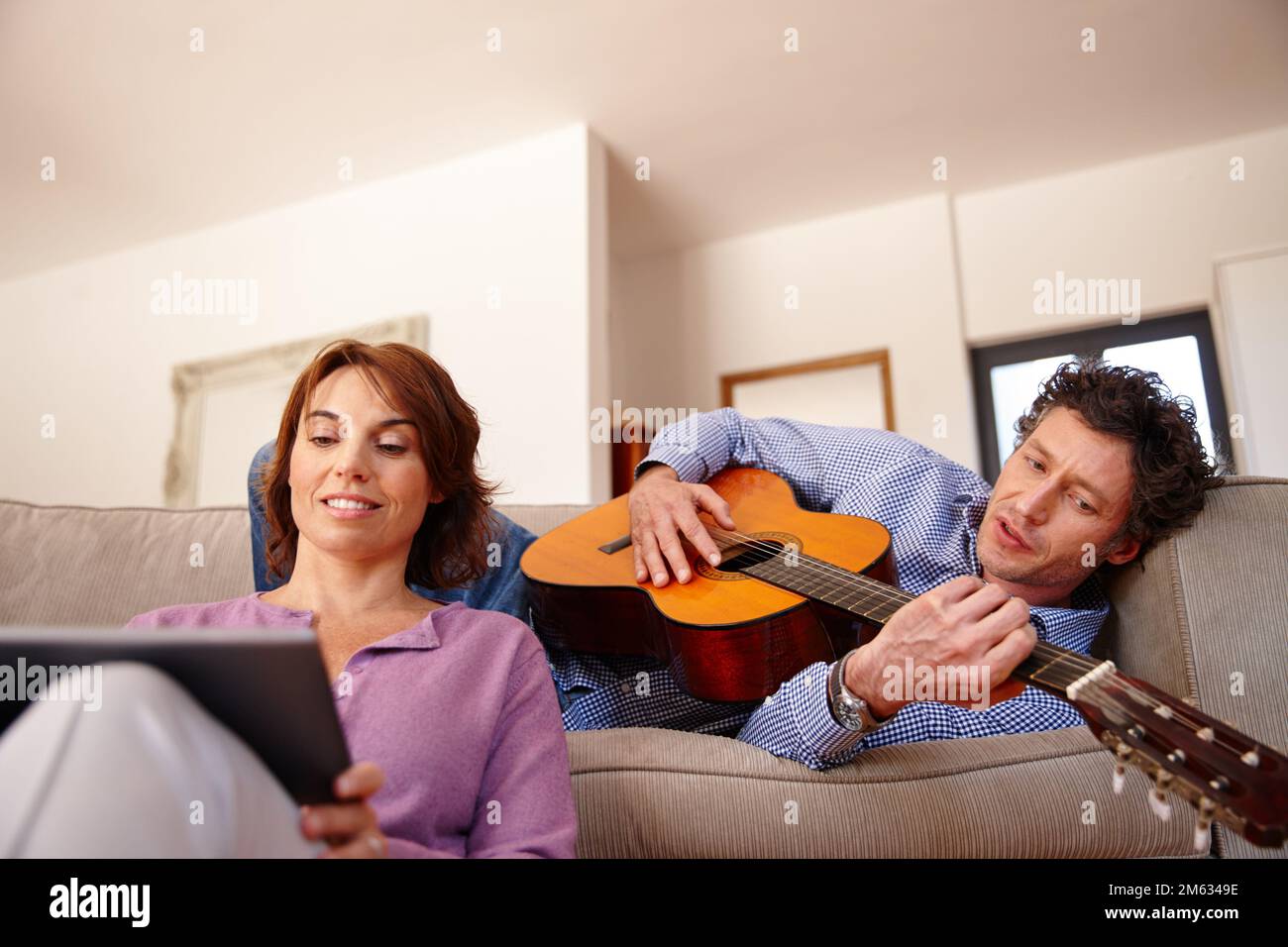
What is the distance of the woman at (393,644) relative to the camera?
0.66m

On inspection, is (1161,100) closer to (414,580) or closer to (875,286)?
(875,286)

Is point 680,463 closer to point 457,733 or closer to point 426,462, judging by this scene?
point 426,462

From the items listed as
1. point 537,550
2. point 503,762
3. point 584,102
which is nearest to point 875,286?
point 584,102

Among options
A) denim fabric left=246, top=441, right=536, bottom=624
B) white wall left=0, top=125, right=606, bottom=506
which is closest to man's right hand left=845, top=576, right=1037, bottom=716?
denim fabric left=246, top=441, right=536, bottom=624

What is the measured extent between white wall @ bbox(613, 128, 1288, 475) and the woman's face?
12.5ft

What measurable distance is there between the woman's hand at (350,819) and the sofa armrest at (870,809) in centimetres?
55

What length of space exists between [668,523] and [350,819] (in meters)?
0.94

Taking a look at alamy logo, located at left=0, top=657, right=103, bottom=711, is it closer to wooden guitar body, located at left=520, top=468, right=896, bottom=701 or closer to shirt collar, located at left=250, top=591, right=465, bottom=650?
shirt collar, located at left=250, top=591, right=465, bottom=650

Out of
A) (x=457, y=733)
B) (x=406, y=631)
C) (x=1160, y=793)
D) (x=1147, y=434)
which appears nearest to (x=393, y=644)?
(x=406, y=631)

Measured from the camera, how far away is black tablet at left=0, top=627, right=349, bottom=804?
1.83ft

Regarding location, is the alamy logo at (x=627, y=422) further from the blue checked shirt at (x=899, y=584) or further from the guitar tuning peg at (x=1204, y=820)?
the guitar tuning peg at (x=1204, y=820)

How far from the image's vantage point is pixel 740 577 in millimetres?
1403
